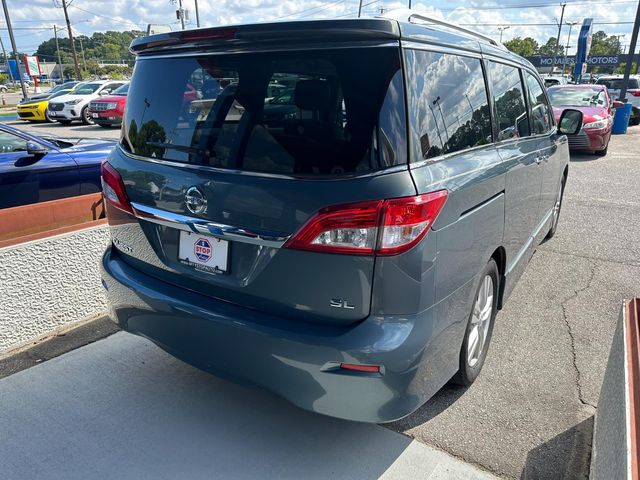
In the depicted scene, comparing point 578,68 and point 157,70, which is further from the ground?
point 157,70

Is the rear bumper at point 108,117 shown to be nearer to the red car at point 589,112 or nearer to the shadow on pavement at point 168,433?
the red car at point 589,112

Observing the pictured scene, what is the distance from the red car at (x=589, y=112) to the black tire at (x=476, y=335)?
8.16 meters

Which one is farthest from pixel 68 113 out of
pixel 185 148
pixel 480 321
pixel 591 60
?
pixel 591 60

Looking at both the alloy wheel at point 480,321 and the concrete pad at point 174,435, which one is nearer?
the concrete pad at point 174,435

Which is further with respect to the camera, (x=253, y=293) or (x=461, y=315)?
(x=461, y=315)

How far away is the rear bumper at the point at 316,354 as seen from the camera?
78.5 inches

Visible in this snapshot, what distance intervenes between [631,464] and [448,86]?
1.67 meters

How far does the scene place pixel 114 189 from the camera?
2.63 m

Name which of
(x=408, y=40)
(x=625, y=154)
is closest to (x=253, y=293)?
(x=408, y=40)

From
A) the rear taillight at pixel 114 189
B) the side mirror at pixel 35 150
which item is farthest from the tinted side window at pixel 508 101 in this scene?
the side mirror at pixel 35 150

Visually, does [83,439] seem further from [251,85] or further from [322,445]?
[251,85]

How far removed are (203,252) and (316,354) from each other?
0.69 m

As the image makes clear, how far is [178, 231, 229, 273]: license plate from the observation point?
2189mm

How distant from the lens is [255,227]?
2053mm
